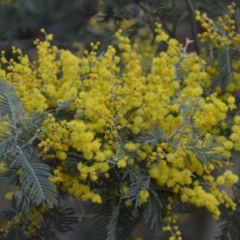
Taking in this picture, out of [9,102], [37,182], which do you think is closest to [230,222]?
[37,182]

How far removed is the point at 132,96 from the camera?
2451 millimetres

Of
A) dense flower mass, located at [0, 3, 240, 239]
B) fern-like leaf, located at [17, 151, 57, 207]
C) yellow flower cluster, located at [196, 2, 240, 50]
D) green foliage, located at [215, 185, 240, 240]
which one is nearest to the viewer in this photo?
fern-like leaf, located at [17, 151, 57, 207]

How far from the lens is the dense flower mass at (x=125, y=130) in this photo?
238cm

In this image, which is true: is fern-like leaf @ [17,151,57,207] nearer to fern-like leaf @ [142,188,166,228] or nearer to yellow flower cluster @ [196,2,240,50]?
fern-like leaf @ [142,188,166,228]

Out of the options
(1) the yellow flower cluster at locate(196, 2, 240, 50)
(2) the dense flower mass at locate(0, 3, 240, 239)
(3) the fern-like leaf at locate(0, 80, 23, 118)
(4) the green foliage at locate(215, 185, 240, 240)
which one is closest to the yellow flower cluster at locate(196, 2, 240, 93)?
(1) the yellow flower cluster at locate(196, 2, 240, 50)

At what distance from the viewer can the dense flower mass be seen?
7.82 feet

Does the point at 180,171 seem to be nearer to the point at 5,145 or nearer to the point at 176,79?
the point at 176,79

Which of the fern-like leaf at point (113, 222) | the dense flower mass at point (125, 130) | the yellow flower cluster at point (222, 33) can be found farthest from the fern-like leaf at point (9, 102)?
the yellow flower cluster at point (222, 33)

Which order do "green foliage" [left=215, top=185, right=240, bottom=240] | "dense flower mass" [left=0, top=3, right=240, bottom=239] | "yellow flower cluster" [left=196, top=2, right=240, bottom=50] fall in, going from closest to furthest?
"dense flower mass" [left=0, top=3, right=240, bottom=239]
"yellow flower cluster" [left=196, top=2, right=240, bottom=50]
"green foliage" [left=215, top=185, right=240, bottom=240]

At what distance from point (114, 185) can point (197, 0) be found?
1388 millimetres

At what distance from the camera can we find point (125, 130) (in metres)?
2.49

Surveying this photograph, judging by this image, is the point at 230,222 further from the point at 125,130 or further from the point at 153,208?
the point at 125,130

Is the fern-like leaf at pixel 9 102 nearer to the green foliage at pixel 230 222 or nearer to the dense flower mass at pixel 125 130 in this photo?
the dense flower mass at pixel 125 130

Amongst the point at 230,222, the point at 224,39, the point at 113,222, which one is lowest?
the point at 230,222
